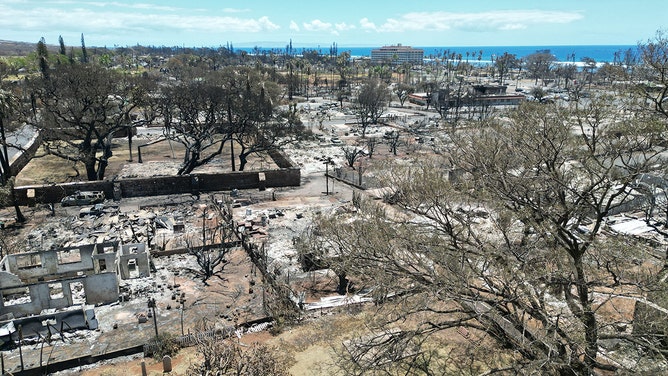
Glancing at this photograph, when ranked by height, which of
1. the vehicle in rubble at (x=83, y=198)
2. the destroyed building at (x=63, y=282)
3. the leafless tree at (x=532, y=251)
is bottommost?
the destroyed building at (x=63, y=282)

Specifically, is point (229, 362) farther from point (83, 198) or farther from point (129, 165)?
point (129, 165)

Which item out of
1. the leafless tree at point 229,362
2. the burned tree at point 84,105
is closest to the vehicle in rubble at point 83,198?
the burned tree at point 84,105

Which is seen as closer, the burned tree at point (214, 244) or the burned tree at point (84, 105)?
the burned tree at point (214, 244)

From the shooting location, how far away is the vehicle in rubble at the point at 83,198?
2845cm

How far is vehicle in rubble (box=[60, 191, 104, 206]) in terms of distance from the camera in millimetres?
28453

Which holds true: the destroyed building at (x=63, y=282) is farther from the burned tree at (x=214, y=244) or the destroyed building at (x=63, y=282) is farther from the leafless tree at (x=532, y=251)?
the leafless tree at (x=532, y=251)

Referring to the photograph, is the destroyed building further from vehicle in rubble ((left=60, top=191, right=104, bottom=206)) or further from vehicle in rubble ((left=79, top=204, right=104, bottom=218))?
vehicle in rubble ((left=60, top=191, right=104, bottom=206))

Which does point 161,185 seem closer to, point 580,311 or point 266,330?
point 266,330

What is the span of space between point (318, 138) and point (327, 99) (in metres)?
40.6

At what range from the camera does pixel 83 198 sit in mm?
28719

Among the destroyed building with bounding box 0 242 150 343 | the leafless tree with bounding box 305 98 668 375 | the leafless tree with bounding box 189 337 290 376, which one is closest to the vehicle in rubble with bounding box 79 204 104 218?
the destroyed building with bounding box 0 242 150 343

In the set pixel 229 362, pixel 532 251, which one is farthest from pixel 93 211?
pixel 532 251

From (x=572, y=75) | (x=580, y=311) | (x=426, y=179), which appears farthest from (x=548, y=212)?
(x=572, y=75)

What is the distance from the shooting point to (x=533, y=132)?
15031 millimetres
